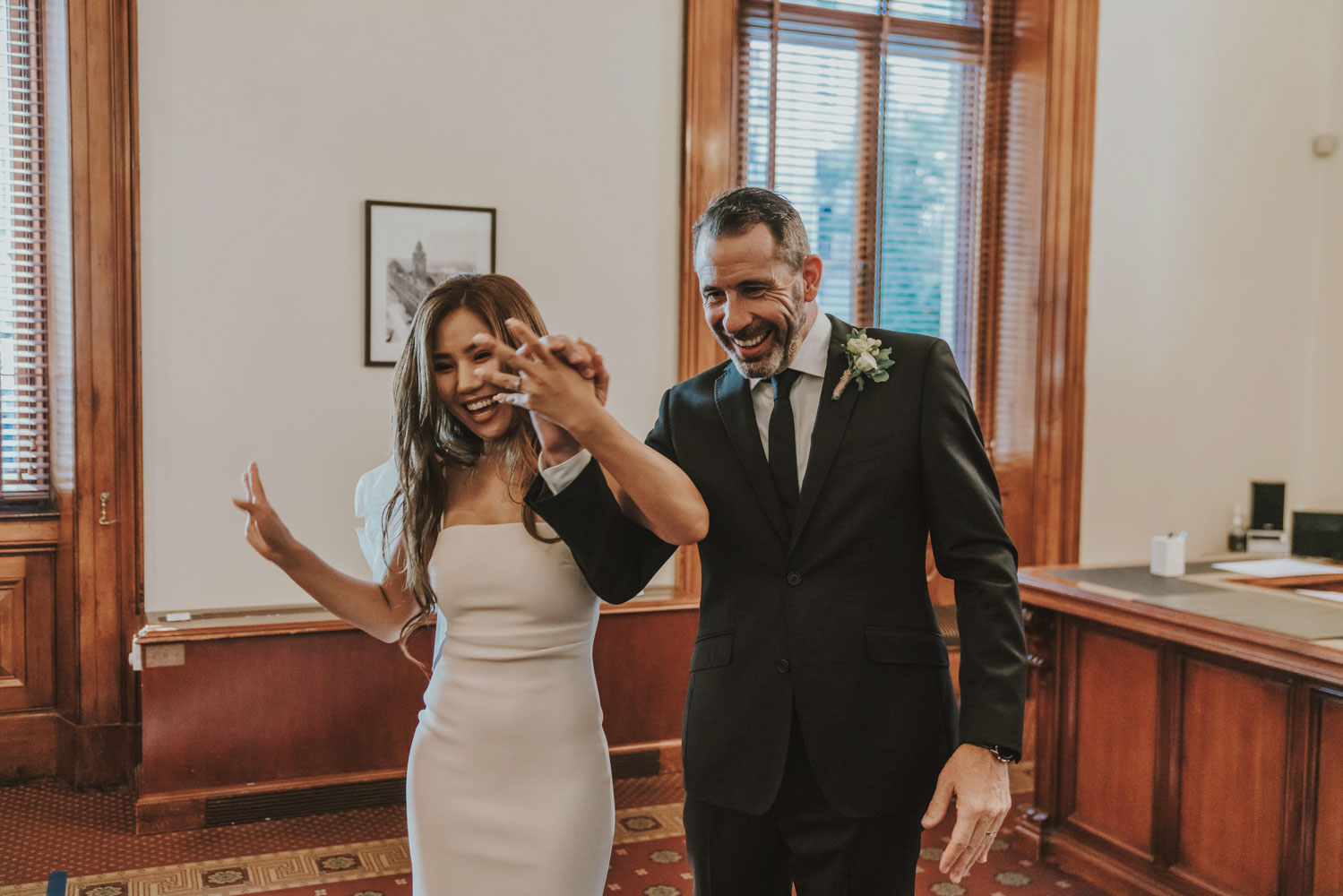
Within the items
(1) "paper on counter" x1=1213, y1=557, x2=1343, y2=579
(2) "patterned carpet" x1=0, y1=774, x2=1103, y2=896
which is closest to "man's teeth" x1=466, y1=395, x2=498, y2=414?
(2) "patterned carpet" x1=0, y1=774, x2=1103, y2=896

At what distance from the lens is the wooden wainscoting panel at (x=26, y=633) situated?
174 inches

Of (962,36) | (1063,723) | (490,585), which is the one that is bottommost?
(1063,723)

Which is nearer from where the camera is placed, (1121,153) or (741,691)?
(741,691)

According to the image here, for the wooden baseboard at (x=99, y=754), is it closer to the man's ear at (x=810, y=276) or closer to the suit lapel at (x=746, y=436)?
the suit lapel at (x=746, y=436)

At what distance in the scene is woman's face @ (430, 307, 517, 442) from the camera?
1.77 m

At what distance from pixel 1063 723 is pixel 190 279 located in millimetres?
3634

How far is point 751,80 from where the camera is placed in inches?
196

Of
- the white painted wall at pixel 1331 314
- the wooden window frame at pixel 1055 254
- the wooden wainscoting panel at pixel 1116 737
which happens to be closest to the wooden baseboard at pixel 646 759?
the wooden wainscoting panel at pixel 1116 737

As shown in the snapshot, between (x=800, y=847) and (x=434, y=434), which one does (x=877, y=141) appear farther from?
(x=800, y=847)

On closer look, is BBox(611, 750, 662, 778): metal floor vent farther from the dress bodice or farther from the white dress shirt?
the white dress shirt

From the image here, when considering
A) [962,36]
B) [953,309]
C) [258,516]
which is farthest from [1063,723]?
[962,36]

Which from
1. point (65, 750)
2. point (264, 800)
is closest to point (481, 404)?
point (264, 800)

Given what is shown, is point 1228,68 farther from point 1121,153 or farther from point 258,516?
point 258,516

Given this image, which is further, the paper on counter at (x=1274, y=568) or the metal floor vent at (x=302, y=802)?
the paper on counter at (x=1274, y=568)
